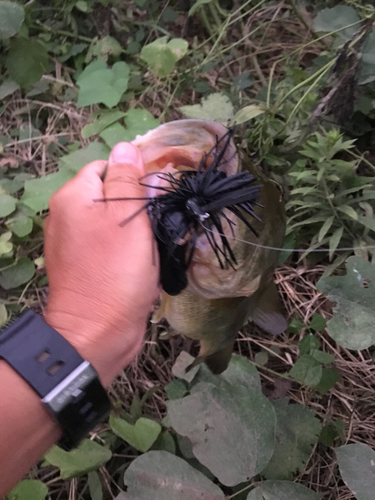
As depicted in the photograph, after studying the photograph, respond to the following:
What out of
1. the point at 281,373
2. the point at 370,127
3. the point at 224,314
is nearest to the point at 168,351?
the point at 281,373

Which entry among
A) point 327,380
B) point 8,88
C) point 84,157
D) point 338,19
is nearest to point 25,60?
point 8,88

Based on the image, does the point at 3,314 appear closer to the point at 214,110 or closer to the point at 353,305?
the point at 214,110

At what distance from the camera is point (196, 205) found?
71 cm

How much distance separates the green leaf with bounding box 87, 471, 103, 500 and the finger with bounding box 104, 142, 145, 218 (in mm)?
964

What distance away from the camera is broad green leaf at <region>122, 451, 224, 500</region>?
1.00 m

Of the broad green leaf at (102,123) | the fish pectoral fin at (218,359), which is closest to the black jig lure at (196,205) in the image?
the fish pectoral fin at (218,359)

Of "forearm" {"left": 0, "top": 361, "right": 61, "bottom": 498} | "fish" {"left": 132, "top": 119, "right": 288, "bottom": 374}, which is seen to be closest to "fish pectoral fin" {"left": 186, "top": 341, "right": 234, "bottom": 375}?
"fish" {"left": 132, "top": 119, "right": 288, "bottom": 374}

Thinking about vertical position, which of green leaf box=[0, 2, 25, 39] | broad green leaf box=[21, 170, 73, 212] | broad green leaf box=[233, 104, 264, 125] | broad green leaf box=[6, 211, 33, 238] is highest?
green leaf box=[0, 2, 25, 39]

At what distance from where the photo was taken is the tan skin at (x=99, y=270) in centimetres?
72

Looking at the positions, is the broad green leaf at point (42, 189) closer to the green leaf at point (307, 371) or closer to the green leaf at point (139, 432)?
the green leaf at point (139, 432)

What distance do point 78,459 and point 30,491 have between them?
15 centimetres

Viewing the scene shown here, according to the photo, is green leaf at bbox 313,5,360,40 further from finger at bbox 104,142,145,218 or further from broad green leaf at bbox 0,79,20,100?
broad green leaf at bbox 0,79,20,100

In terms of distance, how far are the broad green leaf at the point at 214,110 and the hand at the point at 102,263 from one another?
852 millimetres

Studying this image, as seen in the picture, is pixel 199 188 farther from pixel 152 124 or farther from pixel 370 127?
pixel 370 127
